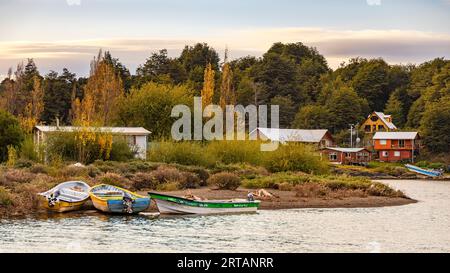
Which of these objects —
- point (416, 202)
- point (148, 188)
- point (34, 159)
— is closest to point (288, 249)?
point (148, 188)

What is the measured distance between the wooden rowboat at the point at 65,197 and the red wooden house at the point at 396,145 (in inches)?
3130

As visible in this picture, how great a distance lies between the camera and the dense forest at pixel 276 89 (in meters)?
84.8

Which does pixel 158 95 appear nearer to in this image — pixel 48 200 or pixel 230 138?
pixel 230 138

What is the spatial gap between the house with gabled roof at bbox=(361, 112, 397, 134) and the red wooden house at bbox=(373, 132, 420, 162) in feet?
22.0

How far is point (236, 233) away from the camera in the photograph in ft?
122

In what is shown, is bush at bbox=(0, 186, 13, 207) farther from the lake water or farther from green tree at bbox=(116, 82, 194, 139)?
green tree at bbox=(116, 82, 194, 139)

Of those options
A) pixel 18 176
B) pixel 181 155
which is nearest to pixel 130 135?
pixel 181 155

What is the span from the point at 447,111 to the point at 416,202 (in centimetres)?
6244

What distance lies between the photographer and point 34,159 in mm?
59906

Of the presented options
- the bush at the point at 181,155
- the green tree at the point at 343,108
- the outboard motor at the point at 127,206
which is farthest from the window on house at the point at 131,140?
the green tree at the point at 343,108

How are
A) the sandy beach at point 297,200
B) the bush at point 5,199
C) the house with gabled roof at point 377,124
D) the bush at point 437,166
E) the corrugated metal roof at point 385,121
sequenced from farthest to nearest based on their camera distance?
the corrugated metal roof at point 385,121
the house with gabled roof at point 377,124
the bush at point 437,166
the sandy beach at point 297,200
the bush at point 5,199

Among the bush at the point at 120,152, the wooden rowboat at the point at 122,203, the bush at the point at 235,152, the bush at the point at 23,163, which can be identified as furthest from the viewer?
the bush at the point at 235,152

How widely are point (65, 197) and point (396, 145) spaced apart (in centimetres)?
8205

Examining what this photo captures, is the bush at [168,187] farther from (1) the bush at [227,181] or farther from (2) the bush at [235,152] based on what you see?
(2) the bush at [235,152]
